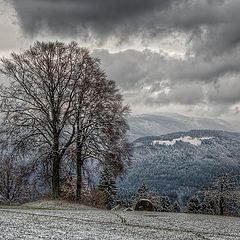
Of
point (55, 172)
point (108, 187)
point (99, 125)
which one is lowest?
point (55, 172)

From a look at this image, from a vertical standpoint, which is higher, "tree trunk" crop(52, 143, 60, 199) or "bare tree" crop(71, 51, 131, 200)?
"bare tree" crop(71, 51, 131, 200)

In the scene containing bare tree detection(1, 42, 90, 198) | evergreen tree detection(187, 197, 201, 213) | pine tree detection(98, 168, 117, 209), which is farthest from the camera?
evergreen tree detection(187, 197, 201, 213)

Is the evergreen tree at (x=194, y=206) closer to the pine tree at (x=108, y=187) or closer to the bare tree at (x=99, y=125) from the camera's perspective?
the pine tree at (x=108, y=187)

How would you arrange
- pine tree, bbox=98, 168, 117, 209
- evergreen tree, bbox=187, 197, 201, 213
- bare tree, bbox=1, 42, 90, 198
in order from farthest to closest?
evergreen tree, bbox=187, 197, 201, 213 → pine tree, bbox=98, 168, 117, 209 → bare tree, bbox=1, 42, 90, 198

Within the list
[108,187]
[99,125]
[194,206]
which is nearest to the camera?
[99,125]

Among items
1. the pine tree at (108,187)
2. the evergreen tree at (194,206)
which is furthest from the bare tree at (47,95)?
the evergreen tree at (194,206)

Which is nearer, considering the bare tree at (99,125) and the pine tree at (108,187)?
the bare tree at (99,125)

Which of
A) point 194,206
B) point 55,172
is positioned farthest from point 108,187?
point 55,172

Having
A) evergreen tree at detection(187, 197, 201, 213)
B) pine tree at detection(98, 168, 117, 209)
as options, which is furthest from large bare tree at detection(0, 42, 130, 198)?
evergreen tree at detection(187, 197, 201, 213)

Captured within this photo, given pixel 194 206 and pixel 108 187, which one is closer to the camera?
pixel 108 187

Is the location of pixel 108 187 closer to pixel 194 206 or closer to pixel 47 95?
pixel 194 206

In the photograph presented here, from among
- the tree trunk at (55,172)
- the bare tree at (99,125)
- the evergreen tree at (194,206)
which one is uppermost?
the bare tree at (99,125)

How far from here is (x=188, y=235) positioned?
70.2 ft

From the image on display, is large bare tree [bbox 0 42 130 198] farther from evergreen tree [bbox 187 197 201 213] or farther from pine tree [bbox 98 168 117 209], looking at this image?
evergreen tree [bbox 187 197 201 213]
